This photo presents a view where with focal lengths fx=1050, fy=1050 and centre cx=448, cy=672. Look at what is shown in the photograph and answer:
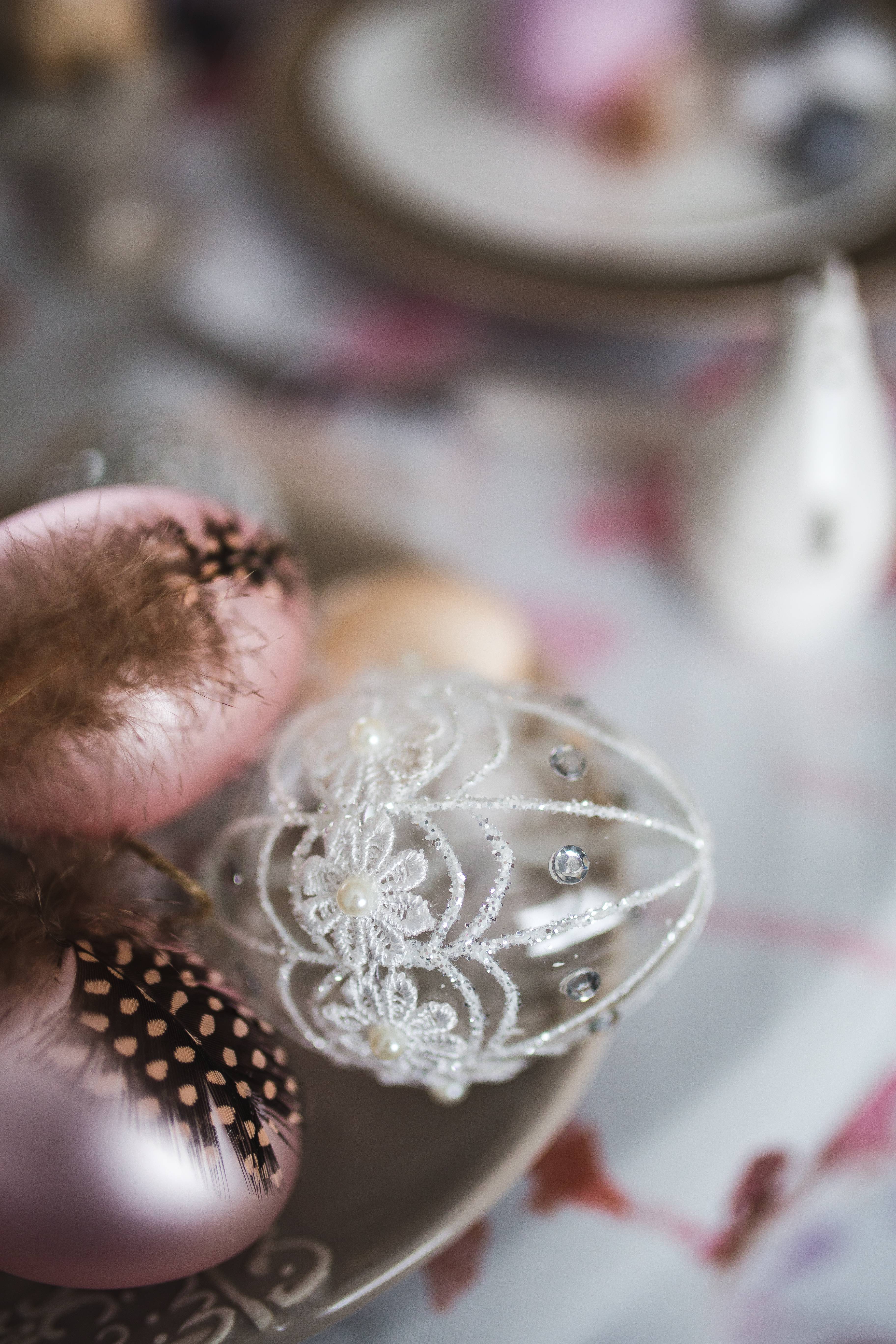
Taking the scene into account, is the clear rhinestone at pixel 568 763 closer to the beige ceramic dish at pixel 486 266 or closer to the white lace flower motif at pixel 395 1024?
the white lace flower motif at pixel 395 1024

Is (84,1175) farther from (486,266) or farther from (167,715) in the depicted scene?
(486,266)

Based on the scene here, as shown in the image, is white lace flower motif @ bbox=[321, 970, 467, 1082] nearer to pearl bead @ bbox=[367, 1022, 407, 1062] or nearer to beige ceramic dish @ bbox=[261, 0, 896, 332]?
pearl bead @ bbox=[367, 1022, 407, 1062]

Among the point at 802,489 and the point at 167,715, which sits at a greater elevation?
the point at 802,489

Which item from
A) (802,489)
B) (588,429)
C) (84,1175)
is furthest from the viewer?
(588,429)

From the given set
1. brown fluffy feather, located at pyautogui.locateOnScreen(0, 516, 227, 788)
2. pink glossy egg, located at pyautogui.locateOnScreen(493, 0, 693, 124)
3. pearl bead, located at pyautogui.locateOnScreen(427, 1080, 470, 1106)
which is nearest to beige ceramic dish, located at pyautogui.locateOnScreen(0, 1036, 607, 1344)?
pearl bead, located at pyautogui.locateOnScreen(427, 1080, 470, 1106)

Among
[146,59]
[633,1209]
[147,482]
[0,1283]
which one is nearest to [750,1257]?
[633,1209]

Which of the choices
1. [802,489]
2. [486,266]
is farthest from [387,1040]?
[486,266]
